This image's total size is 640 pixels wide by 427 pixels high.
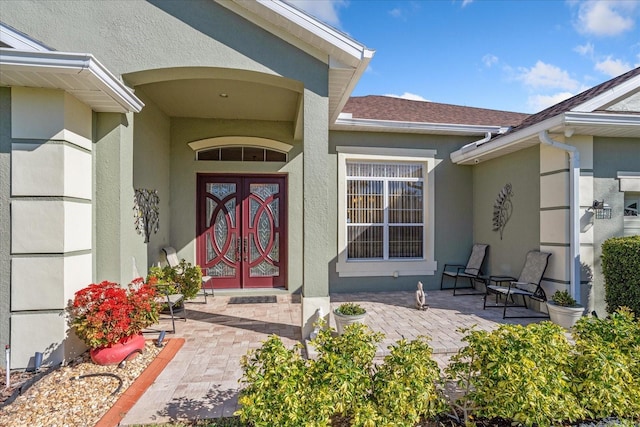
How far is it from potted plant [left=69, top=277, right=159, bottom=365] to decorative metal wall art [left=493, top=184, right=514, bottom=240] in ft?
22.7

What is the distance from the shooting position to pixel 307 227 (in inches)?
173

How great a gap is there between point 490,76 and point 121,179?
945 cm

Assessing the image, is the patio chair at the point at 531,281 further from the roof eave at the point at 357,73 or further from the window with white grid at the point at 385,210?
the roof eave at the point at 357,73

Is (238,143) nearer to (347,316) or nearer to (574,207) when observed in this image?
(347,316)

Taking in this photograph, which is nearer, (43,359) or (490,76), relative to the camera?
(43,359)

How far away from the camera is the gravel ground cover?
2.74 m

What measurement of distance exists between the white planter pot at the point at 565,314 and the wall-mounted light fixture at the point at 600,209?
178 centimetres

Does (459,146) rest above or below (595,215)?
above

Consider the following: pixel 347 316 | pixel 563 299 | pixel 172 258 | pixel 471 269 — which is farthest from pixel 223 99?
pixel 563 299

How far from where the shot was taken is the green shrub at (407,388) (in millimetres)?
2291

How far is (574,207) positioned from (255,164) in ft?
20.5

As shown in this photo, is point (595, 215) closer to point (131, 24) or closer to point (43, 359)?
point (131, 24)

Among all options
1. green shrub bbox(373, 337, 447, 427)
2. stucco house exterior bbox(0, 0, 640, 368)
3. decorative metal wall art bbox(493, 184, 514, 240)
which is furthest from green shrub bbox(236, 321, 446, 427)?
decorative metal wall art bbox(493, 184, 514, 240)

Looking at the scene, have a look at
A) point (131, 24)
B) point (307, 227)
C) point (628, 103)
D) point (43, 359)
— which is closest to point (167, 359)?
point (43, 359)
